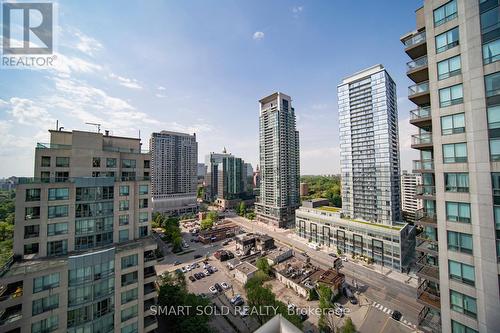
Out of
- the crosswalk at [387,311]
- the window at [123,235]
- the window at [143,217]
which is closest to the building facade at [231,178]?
the crosswalk at [387,311]

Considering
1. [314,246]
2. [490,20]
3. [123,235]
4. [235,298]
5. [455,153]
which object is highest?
[490,20]

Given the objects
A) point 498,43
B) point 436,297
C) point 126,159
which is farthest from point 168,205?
point 498,43

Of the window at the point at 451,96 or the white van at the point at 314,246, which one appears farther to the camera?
the white van at the point at 314,246

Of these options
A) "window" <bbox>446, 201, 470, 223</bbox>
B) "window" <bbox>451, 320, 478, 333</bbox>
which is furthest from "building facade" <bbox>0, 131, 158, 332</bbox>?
"window" <bbox>446, 201, 470, 223</bbox>

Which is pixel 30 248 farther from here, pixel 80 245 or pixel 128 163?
pixel 128 163

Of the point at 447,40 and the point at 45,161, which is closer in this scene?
the point at 447,40

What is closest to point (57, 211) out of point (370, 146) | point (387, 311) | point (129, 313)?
point (129, 313)

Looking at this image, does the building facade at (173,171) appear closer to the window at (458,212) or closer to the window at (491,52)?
the window at (458,212)

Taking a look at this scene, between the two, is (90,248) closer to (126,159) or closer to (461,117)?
(126,159)
